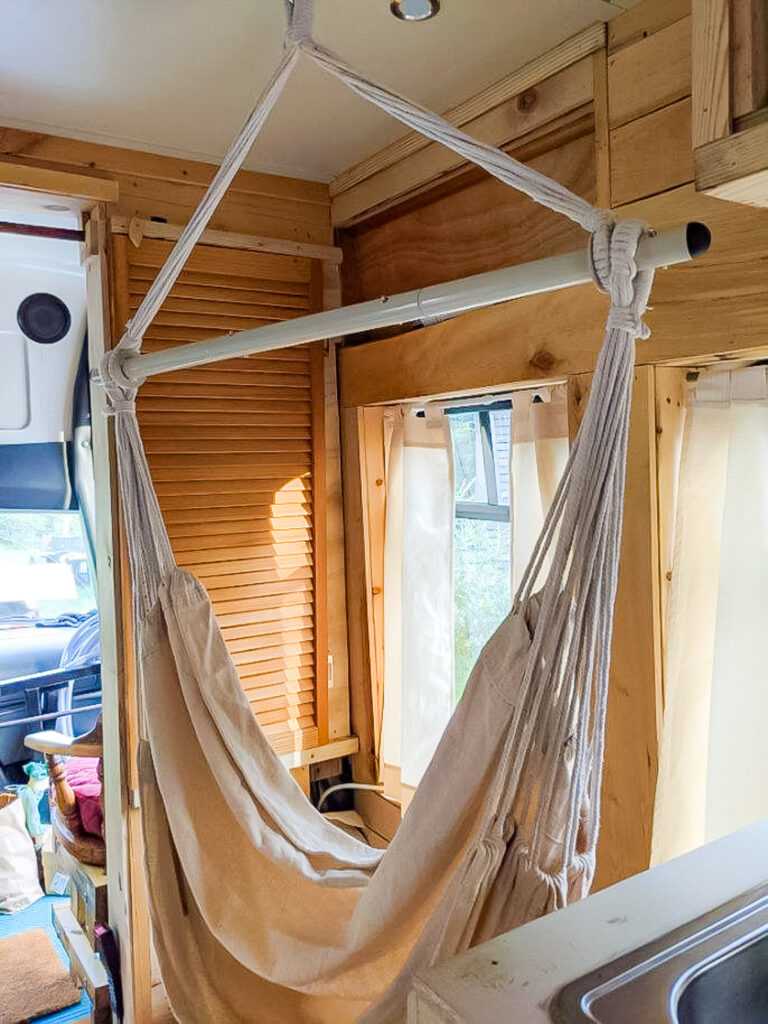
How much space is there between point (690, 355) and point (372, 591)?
1026 millimetres

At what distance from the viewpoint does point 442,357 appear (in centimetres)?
173

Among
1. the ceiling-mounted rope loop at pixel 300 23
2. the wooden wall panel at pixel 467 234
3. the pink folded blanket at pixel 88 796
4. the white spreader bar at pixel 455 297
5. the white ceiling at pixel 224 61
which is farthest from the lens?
the pink folded blanket at pixel 88 796

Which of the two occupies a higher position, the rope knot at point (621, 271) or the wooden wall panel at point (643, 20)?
the wooden wall panel at point (643, 20)

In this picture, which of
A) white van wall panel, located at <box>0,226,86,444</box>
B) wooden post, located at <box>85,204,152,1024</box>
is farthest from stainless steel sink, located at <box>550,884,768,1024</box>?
white van wall panel, located at <box>0,226,86,444</box>

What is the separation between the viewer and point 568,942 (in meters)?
0.59

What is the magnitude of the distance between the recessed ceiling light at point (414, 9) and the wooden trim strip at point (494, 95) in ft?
0.80

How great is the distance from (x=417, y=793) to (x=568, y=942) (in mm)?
393

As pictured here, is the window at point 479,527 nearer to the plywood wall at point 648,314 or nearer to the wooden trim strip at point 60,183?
the plywood wall at point 648,314

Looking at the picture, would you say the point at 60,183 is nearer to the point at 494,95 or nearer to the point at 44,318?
the point at 494,95

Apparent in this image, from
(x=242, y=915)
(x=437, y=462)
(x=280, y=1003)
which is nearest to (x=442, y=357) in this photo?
(x=437, y=462)

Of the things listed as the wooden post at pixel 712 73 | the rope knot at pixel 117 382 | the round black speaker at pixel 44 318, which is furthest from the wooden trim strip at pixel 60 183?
the round black speaker at pixel 44 318

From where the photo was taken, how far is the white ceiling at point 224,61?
49.3 inches

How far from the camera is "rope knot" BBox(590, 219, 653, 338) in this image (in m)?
0.73

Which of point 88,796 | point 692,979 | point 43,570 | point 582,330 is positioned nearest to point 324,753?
point 88,796
